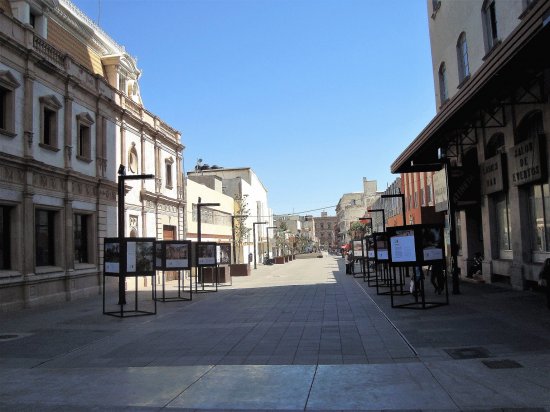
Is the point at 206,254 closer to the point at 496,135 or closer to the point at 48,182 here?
the point at 48,182

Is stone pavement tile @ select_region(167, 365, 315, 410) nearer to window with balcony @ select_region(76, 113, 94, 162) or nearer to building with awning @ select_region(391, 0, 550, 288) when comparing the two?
building with awning @ select_region(391, 0, 550, 288)

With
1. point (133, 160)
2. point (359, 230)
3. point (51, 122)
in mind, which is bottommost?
point (359, 230)

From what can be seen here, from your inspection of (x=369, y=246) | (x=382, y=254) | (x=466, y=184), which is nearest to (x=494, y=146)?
(x=466, y=184)

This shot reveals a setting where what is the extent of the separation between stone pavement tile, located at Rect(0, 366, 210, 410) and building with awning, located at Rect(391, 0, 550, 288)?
8571 mm

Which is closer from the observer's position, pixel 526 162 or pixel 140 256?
pixel 140 256

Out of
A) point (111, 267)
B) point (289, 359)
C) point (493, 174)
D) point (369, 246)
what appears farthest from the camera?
point (369, 246)

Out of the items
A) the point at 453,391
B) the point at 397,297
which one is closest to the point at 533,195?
the point at 397,297

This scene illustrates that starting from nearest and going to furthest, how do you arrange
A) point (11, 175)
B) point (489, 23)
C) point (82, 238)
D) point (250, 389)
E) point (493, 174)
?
1. point (250, 389)
2. point (11, 175)
3. point (493, 174)
4. point (489, 23)
5. point (82, 238)

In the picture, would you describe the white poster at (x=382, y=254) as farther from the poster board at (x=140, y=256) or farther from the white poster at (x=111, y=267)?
the white poster at (x=111, y=267)

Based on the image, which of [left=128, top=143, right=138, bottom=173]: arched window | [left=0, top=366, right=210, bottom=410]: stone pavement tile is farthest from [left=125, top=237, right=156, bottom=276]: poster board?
[left=128, top=143, right=138, bottom=173]: arched window

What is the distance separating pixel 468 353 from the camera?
816 centimetres

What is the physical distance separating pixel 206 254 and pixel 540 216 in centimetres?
1295

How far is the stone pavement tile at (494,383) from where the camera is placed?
570 cm

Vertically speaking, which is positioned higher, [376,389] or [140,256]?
[140,256]
